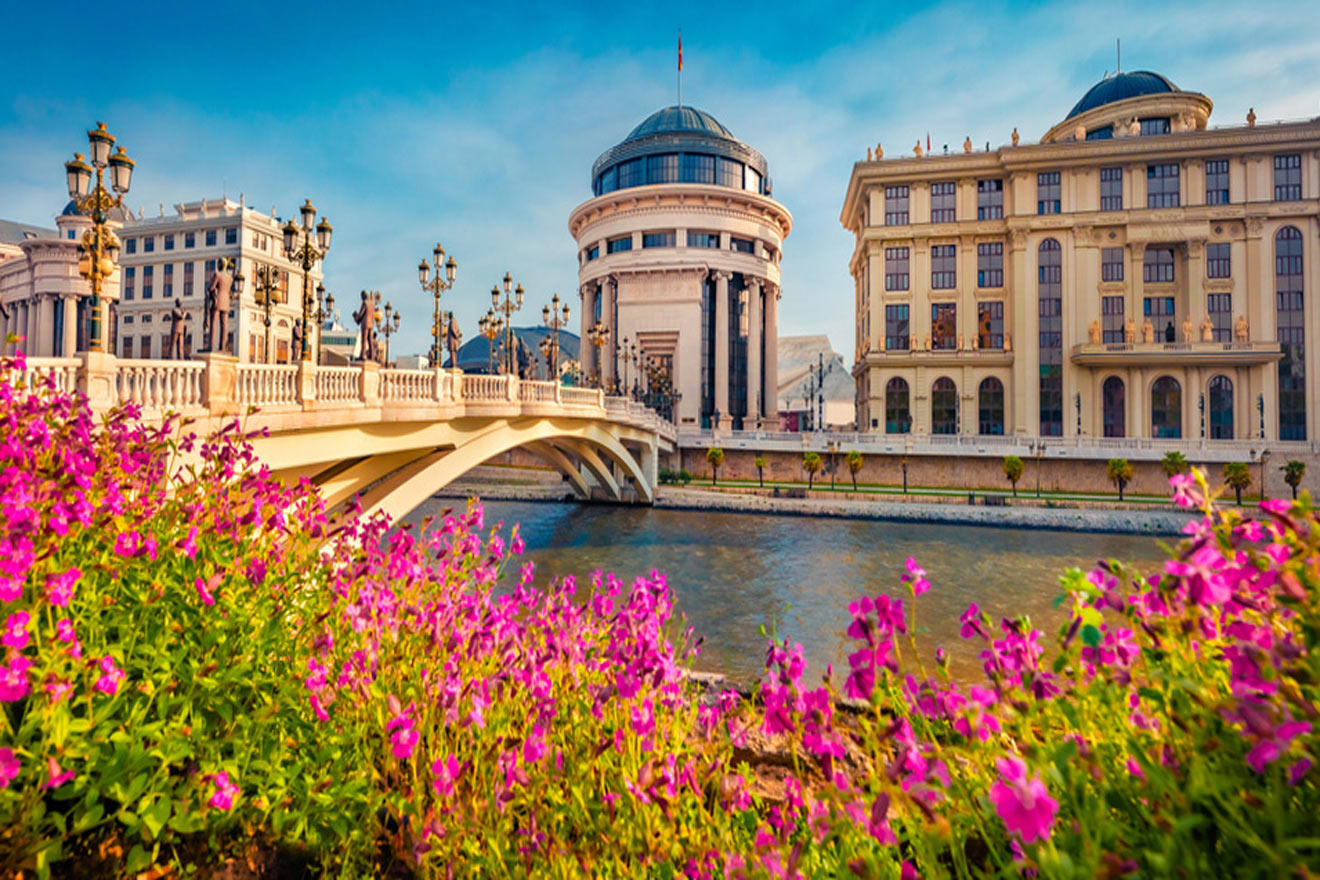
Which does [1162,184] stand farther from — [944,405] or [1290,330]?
[944,405]

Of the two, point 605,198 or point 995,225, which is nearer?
point 995,225

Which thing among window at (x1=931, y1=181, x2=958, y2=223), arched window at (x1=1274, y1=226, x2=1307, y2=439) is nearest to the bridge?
window at (x1=931, y1=181, x2=958, y2=223)

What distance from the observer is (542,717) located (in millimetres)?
2973

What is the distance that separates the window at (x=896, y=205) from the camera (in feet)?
176

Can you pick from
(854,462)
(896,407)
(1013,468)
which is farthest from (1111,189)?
(854,462)

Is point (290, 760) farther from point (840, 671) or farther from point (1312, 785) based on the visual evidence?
point (840, 671)

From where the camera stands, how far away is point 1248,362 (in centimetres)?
4500

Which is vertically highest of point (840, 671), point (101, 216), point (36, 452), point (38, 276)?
point (38, 276)

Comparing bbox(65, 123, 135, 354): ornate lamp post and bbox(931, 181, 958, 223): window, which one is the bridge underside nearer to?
bbox(65, 123, 135, 354): ornate lamp post

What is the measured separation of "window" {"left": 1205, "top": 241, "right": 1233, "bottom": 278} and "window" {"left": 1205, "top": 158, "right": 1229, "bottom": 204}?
3229mm

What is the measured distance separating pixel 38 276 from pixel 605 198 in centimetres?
5143

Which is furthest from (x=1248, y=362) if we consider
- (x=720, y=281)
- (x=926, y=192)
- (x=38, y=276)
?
(x=38, y=276)

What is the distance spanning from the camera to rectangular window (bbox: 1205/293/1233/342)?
47375mm

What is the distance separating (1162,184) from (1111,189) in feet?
11.0
